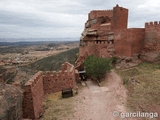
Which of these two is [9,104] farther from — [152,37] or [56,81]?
[152,37]

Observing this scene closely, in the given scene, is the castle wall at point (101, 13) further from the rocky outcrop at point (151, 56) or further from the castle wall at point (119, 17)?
the rocky outcrop at point (151, 56)

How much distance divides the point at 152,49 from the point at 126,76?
21.8 ft

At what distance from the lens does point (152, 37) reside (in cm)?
2286

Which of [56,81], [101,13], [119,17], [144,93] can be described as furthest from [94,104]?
[101,13]

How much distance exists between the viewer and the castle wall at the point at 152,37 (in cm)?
2214

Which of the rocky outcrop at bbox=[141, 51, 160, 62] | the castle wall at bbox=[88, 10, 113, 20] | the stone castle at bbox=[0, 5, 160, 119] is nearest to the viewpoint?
the stone castle at bbox=[0, 5, 160, 119]

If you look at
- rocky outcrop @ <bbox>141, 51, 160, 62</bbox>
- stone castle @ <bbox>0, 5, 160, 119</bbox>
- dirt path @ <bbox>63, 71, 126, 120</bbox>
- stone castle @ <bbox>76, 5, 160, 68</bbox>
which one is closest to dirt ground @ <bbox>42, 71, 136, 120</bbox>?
dirt path @ <bbox>63, 71, 126, 120</bbox>

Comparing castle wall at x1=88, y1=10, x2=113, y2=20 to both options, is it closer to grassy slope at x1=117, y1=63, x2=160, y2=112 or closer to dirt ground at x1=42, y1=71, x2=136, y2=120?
grassy slope at x1=117, y1=63, x2=160, y2=112

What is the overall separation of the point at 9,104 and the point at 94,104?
27.6ft

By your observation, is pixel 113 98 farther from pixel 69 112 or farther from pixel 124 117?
pixel 69 112

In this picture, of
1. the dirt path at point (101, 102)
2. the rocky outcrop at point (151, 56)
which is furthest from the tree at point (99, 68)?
the rocky outcrop at point (151, 56)

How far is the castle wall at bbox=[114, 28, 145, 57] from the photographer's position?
23.0 m

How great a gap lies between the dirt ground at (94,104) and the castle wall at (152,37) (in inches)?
340

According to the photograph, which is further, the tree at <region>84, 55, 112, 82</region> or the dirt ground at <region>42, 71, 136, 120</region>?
the tree at <region>84, 55, 112, 82</region>
